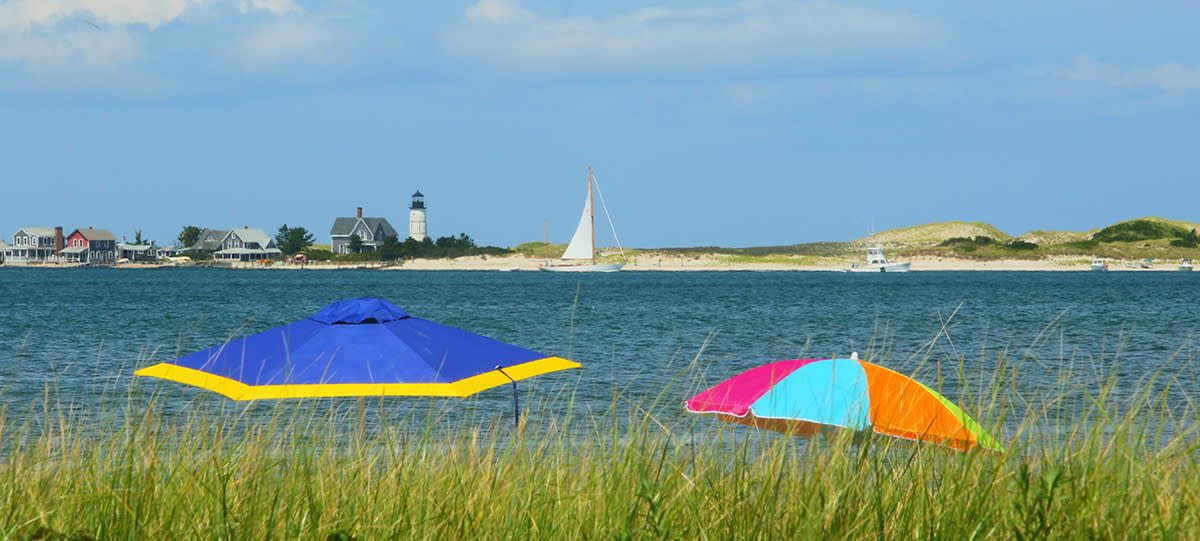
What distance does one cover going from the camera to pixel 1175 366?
23703 millimetres

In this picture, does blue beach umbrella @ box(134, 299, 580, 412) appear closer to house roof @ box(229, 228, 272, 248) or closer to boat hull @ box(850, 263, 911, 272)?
boat hull @ box(850, 263, 911, 272)

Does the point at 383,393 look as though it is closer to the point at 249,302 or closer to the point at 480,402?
the point at 480,402

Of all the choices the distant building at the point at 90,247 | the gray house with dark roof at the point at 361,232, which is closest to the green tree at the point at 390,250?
the gray house with dark roof at the point at 361,232

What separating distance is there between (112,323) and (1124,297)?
6347 cm

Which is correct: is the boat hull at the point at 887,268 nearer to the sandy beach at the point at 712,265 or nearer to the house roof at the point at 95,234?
the sandy beach at the point at 712,265

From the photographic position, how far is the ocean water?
14039mm

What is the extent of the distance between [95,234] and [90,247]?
2.80 meters

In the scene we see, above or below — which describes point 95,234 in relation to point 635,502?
above

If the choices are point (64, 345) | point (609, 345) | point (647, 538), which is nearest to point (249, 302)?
point (64, 345)

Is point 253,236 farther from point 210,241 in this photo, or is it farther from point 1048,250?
point 1048,250

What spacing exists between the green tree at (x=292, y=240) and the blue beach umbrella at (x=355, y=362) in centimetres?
16755

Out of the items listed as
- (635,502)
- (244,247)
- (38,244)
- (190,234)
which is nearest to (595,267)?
(244,247)

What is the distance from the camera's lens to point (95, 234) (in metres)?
168

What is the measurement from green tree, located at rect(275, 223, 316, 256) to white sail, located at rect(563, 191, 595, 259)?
225 feet
